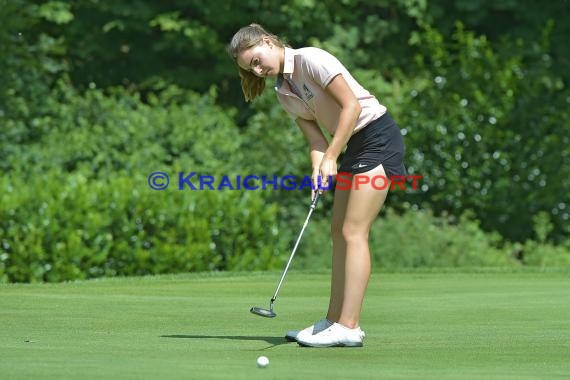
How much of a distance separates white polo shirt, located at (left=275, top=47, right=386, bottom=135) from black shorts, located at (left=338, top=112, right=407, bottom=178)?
1.9 inches

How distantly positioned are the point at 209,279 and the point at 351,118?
558 centimetres

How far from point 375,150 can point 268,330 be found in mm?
1331

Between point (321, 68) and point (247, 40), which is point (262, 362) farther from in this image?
point (247, 40)

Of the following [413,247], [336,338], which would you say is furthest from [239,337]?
[413,247]

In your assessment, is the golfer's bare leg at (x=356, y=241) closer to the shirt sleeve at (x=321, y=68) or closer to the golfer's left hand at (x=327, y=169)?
the golfer's left hand at (x=327, y=169)

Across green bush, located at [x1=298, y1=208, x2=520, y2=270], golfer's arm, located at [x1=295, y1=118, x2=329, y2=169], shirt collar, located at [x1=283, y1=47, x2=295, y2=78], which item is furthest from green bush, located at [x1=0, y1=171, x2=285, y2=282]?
shirt collar, located at [x1=283, y1=47, x2=295, y2=78]

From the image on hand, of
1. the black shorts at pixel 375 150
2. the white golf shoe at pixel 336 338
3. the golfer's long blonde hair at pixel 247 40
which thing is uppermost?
the golfer's long blonde hair at pixel 247 40

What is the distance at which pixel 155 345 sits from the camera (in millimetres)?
6477

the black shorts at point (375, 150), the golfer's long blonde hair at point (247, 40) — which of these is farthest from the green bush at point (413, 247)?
the golfer's long blonde hair at point (247, 40)

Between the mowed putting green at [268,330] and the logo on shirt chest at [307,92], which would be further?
the logo on shirt chest at [307,92]

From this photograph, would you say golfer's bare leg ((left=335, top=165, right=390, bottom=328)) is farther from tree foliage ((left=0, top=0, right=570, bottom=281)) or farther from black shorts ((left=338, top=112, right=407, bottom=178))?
tree foliage ((left=0, top=0, right=570, bottom=281))

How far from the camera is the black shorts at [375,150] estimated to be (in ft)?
22.0

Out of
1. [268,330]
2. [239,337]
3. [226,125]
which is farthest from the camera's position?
[226,125]

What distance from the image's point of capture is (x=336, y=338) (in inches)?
261
